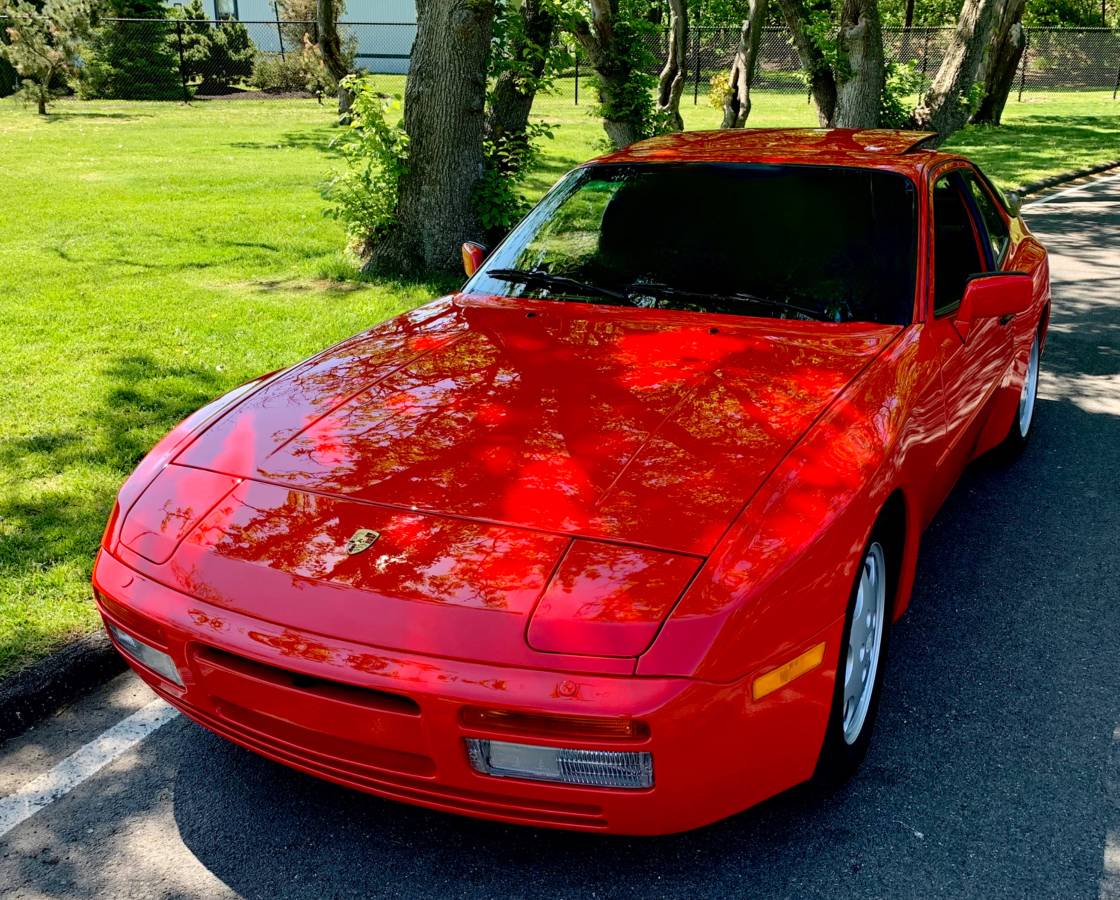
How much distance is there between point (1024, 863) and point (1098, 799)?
377 millimetres

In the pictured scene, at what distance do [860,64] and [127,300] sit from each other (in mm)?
9676

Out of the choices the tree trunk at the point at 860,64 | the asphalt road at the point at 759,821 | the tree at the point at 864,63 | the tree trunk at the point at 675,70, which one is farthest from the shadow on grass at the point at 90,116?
the asphalt road at the point at 759,821

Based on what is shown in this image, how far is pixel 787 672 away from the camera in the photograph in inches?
92.2

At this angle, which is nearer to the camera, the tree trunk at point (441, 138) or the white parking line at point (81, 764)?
the white parking line at point (81, 764)

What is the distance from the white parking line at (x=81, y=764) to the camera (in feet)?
9.27

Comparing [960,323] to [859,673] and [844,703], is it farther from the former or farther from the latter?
[844,703]

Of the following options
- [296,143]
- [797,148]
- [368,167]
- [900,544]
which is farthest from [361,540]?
[296,143]

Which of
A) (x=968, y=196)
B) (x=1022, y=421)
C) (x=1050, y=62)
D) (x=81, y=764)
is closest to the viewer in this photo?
(x=81, y=764)

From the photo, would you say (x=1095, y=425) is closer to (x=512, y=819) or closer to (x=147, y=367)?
(x=512, y=819)

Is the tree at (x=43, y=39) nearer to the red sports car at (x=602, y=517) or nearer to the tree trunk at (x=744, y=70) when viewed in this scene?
the tree trunk at (x=744, y=70)

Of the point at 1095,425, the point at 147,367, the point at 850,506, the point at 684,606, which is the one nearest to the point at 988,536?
the point at 1095,425

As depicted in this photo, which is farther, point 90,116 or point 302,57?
point 302,57

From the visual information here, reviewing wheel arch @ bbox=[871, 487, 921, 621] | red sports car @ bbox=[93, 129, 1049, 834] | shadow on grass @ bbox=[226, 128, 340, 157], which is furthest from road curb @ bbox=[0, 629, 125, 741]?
shadow on grass @ bbox=[226, 128, 340, 157]

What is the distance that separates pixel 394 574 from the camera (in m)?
2.40
